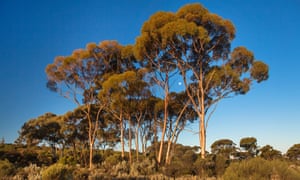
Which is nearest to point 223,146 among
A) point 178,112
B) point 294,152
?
point 294,152

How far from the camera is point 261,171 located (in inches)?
246

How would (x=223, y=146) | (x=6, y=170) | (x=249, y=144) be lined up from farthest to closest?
(x=223, y=146), (x=249, y=144), (x=6, y=170)

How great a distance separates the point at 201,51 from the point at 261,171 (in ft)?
29.6

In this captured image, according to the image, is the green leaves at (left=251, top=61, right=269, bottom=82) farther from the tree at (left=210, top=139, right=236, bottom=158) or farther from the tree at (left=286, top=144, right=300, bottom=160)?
the tree at (left=286, top=144, right=300, bottom=160)

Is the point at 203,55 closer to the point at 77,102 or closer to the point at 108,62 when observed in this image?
the point at 108,62

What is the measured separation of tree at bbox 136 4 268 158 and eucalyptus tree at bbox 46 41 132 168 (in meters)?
4.69

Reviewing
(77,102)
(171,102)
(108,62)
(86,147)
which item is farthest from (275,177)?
(86,147)

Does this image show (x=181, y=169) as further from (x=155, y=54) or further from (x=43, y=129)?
(x=43, y=129)

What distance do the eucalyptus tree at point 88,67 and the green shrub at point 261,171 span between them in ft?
45.8

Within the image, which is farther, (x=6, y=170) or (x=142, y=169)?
(x=142, y=169)

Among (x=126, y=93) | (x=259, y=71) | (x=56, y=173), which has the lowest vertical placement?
(x=56, y=173)

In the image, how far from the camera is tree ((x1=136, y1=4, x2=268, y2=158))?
12961 millimetres

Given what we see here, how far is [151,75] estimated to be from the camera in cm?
1733

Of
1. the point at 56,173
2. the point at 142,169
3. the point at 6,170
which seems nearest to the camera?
the point at 56,173
